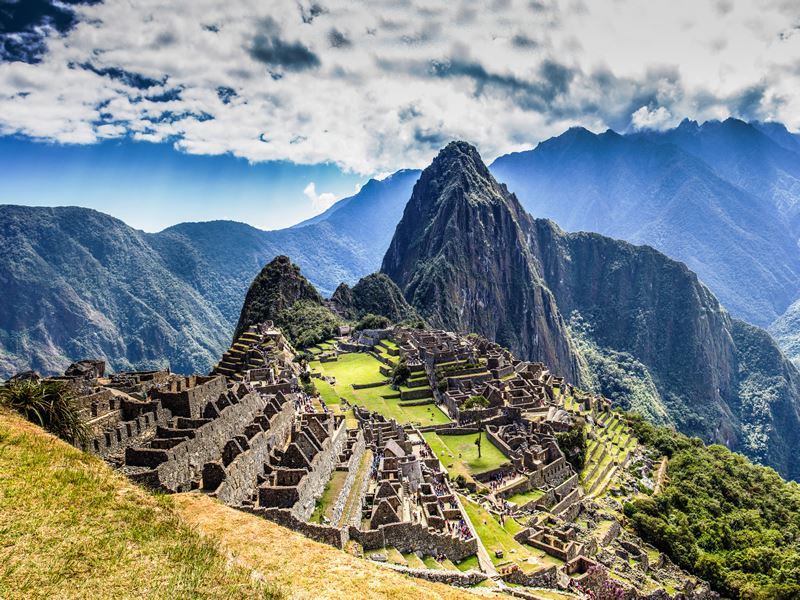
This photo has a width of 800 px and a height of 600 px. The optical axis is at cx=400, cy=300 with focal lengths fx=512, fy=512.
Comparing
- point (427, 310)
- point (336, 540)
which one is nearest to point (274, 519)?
point (336, 540)

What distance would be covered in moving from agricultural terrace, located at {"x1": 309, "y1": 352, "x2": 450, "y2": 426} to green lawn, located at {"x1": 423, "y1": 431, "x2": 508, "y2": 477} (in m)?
4.15

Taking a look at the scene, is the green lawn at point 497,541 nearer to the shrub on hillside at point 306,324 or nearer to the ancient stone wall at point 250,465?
the ancient stone wall at point 250,465

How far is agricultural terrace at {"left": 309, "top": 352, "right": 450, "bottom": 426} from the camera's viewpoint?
192 ft

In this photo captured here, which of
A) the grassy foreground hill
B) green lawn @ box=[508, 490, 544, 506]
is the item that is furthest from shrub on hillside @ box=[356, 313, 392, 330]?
the grassy foreground hill

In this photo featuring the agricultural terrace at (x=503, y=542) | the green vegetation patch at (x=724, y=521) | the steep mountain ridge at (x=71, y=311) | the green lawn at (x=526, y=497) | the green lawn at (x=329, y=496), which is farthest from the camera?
the steep mountain ridge at (x=71, y=311)

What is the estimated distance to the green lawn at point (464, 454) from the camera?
147ft

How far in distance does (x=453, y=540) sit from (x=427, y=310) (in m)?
169

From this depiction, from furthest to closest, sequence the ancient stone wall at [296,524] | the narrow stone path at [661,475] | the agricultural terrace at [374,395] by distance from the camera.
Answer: the narrow stone path at [661,475] → the agricultural terrace at [374,395] → the ancient stone wall at [296,524]

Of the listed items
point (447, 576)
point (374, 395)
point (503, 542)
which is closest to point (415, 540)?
point (447, 576)

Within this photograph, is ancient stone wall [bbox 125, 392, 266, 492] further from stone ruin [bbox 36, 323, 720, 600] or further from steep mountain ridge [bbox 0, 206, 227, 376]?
steep mountain ridge [bbox 0, 206, 227, 376]

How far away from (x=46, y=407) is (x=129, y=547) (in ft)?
34.6

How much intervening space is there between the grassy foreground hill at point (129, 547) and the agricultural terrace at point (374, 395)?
38559mm

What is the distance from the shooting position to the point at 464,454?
48.2 meters

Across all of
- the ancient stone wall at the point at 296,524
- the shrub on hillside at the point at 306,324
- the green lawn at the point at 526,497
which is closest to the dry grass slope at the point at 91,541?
the ancient stone wall at the point at 296,524
